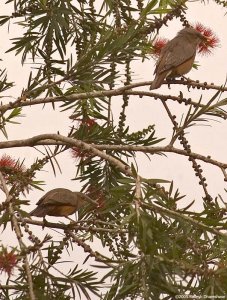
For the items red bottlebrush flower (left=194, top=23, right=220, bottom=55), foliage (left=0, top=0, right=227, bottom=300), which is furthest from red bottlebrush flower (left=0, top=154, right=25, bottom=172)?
red bottlebrush flower (left=194, top=23, right=220, bottom=55)

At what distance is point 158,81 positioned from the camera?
2002 mm

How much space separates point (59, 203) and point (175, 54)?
811 millimetres

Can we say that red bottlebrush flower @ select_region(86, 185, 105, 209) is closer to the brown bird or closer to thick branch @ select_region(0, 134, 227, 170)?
the brown bird

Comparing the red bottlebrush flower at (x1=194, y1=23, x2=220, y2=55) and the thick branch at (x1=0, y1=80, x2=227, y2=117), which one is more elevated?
the red bottlebrush flower at (x1=194, y1=23, x2=220, y2=55)

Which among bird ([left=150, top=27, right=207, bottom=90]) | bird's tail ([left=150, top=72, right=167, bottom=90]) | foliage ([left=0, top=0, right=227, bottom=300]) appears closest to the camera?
foliage ([left=0, top=0, right=227, bottom=300])

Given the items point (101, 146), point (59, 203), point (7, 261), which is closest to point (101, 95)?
point (101, 146)

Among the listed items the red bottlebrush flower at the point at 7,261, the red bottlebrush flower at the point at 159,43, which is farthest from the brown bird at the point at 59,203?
the red bottlebrush flower at the point at 159,43

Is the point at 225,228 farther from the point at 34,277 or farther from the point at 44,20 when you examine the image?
the point at 44,20

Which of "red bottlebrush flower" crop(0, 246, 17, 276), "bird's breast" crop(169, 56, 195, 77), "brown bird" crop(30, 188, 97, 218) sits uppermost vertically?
"bird's breast" crop(169, 56, 195, 77)

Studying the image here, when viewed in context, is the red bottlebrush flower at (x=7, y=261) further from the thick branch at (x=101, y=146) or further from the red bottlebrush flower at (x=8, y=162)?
the red bottlebrush flower at (x=8, y=162)

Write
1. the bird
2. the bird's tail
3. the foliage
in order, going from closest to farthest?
the foliage
the bird's tail
the bird

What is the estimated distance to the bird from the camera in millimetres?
2184

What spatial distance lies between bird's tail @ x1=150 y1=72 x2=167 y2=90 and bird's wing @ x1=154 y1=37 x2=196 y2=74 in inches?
2.4

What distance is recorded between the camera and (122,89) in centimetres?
168
